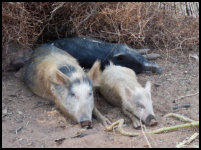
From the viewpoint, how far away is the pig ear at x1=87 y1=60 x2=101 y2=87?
4.67 metres

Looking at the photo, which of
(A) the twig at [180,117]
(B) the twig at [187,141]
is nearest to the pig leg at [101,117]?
(A) the twig at [180,117]

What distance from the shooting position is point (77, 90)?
171 inches

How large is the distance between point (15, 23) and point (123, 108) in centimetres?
210

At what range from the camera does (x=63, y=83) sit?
4492 mm

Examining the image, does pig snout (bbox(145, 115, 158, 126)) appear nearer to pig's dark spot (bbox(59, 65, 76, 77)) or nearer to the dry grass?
pig's dark spot (bbox(59, 65, 76, 77))

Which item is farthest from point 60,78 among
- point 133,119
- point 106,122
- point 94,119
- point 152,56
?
point 152,56

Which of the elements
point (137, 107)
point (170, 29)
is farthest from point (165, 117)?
point (170, 29)

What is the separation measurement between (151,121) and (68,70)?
4.28 ft

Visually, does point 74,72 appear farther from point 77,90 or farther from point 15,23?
point 15,23

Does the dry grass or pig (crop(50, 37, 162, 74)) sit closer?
the dry grass

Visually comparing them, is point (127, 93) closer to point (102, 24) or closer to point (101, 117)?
point (101, 117)

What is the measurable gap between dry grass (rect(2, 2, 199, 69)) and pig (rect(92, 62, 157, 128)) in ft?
2.50

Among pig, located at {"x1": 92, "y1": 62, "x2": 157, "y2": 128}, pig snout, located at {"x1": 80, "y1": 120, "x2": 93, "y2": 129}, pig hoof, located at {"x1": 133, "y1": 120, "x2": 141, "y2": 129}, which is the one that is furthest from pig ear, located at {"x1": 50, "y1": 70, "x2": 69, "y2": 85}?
pig hoof, located at {"x1": 133, "y1": 120, "x2": 141, "y2": 129}

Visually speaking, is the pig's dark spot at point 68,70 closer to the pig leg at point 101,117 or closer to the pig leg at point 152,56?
the pig leg at point 101,117
